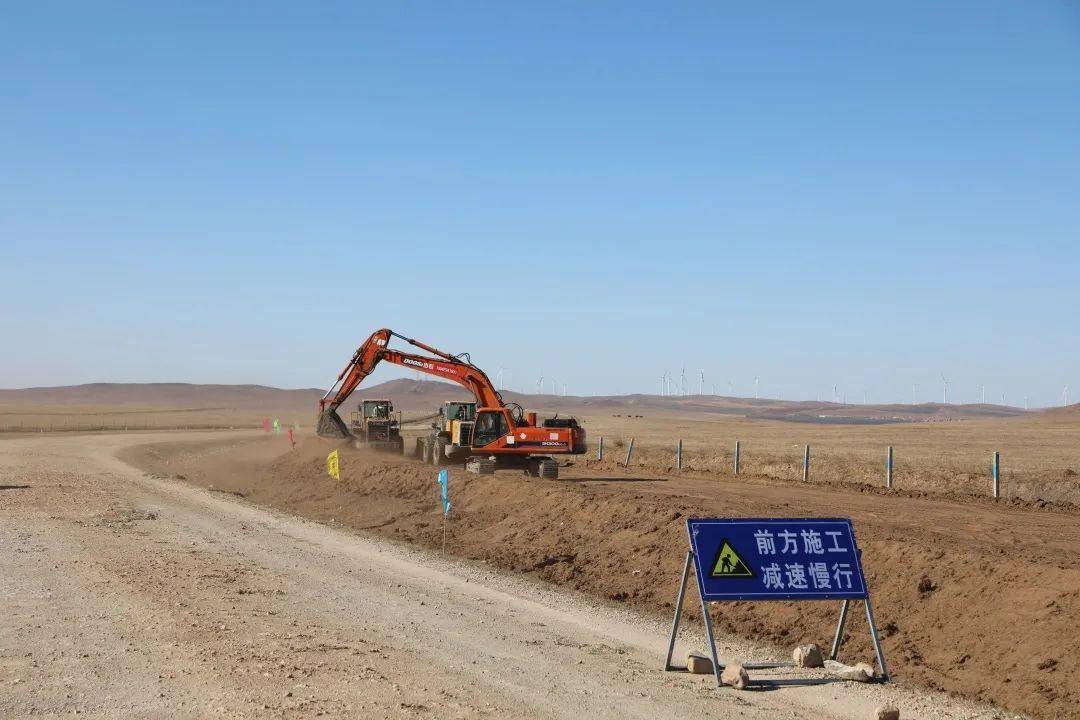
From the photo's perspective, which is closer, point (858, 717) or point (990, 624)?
point (858, 717)

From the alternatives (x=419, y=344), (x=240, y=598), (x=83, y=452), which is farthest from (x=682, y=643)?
(x=83, y=452)

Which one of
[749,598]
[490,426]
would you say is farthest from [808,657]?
[490,426]

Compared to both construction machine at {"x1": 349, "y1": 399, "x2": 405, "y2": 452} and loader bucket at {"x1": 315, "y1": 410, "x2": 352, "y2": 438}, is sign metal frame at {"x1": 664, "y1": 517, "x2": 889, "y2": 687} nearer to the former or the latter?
loader bucket at {"x1": 315, "y1": 410, "x2": 352, "y2": 438}

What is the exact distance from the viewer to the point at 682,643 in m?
13.8

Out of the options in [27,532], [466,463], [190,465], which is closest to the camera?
[27,532]

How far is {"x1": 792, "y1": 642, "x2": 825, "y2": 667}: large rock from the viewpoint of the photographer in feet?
40.6

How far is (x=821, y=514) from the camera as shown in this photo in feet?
79.9

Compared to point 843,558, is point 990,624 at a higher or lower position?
lower

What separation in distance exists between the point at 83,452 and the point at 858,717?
53.3 metres

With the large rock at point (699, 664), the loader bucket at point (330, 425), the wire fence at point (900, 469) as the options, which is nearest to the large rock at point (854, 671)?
the large rock at point (699, 664)

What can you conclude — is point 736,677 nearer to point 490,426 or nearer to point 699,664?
point 699,664

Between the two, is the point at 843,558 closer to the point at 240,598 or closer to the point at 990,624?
the point at 990,624

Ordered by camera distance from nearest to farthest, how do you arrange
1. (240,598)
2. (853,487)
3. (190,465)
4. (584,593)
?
(240,598) < (584,593) < (853,487) < (190,465)

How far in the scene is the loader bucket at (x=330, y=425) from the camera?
44.3 m
